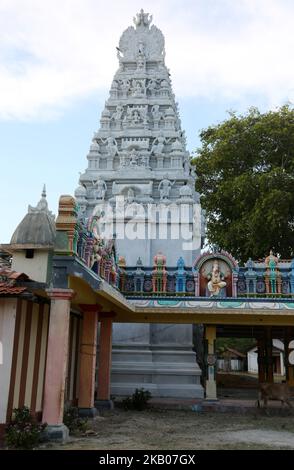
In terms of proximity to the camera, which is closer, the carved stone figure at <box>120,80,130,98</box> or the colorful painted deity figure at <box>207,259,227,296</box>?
the colorful painted deity figure at <box>207,259,227,296</box>

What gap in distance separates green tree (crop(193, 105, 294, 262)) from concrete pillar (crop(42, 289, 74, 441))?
1605 cm

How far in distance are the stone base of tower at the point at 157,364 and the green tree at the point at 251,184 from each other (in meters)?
8.44

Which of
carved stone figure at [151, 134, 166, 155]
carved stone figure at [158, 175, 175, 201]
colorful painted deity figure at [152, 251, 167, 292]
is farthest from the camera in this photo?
carved stone figure at [151, 134, 166, 155]

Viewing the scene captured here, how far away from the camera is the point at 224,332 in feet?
81.4

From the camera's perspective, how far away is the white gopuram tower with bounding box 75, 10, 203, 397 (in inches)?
700

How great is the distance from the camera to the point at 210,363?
50.8 ft

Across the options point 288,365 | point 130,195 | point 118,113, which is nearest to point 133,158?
point 130,195

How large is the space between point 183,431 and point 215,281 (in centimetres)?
570

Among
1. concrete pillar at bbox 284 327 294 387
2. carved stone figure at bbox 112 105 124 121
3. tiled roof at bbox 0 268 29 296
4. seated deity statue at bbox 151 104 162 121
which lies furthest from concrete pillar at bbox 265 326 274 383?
tiled roof at bbox 0 268 29 296

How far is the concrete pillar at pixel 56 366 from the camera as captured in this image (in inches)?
355

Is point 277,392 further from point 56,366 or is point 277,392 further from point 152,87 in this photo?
point 152,87

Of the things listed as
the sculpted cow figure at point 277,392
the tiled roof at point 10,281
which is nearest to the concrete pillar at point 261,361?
the sculpted cow figure at point 277,392

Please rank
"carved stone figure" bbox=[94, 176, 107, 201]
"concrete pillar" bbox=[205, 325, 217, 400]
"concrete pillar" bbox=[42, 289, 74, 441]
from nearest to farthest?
"concrete pillar" bbox=[42, 289, 74, 441], "concrete pillar" bbox=[205, 325, 217, 400], "carved stone figure" bbox=[94, 176, 107, 201]

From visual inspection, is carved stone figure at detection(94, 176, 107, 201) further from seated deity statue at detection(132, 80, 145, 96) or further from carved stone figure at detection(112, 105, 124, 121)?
seated deity statue at detection(132, 80, 145, 96)
